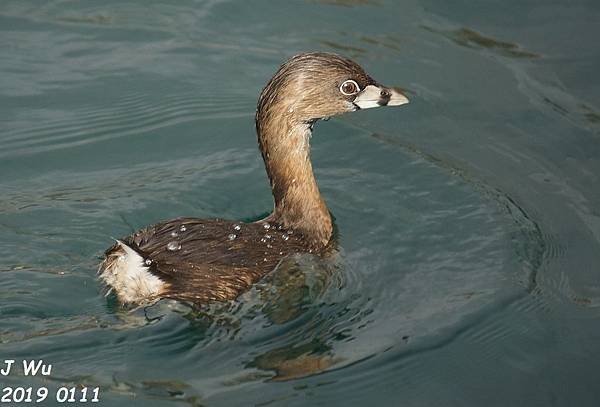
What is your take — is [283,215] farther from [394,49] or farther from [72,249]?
[394,49]

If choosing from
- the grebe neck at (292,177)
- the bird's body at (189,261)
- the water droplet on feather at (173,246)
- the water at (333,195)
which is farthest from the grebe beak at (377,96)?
the water droplet on feather at (173,246)

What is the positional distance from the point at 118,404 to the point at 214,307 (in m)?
0.91

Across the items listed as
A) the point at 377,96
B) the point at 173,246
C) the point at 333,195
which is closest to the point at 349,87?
the point at 377,96

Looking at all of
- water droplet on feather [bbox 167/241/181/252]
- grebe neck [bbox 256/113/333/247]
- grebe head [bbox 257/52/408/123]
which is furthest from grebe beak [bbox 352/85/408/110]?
water droplet on feather [bbox 167/241/181/252]

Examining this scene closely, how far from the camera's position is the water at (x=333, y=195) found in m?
5.27

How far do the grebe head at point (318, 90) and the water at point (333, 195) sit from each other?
738 mm

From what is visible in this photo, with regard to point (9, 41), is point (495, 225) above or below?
below

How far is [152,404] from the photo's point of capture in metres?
4.87

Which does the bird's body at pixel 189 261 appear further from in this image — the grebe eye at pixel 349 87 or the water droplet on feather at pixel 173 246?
the grebe eye at pixel 349 87

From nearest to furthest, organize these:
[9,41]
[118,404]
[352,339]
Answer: [118,404], [352,339], [9,41]

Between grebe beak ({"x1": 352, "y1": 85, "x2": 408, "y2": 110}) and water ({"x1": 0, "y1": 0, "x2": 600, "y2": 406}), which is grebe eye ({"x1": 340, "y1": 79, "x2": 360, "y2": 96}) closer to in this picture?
grebe beak ({"x1": 352, "y1": 85, "x2": 408, "y2": 110})

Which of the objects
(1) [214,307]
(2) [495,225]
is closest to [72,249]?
(1) [214,307]

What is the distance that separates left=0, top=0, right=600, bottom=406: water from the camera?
527 cm

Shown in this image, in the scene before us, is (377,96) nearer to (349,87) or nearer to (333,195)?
(349,87)
